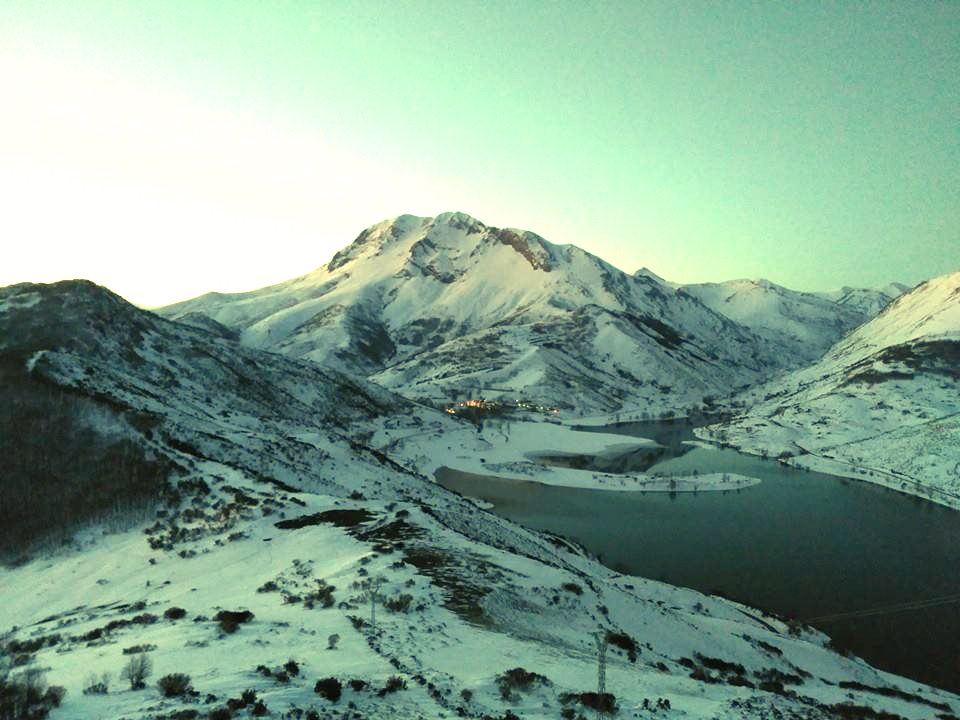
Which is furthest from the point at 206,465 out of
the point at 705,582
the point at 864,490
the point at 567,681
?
the point at 864,490

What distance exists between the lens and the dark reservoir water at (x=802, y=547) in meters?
55.6

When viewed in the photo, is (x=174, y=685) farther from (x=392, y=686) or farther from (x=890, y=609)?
(x=890, y=609)

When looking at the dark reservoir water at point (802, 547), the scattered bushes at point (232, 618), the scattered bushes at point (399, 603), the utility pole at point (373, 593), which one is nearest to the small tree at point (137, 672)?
the scattered bushes at point (232, 618)

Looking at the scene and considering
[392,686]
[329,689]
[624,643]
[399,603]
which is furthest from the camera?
[624,643]

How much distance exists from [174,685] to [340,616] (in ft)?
28.6

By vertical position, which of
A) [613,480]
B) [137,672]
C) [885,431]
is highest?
[885,431]

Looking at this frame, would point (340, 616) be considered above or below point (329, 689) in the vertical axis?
below

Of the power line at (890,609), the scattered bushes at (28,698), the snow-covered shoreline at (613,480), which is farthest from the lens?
the snow-covered shoreline at (613,480)

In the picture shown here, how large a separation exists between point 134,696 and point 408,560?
57.6ft

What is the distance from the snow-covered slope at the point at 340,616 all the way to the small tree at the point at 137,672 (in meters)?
0.21

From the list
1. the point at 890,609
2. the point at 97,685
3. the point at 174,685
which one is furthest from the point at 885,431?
the point at 97,685

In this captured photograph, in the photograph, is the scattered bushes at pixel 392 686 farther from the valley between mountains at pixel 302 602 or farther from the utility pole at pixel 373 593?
the utility pole at pixel 373 593

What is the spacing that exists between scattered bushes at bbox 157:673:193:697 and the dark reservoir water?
180 ft

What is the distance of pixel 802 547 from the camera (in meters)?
78.6
